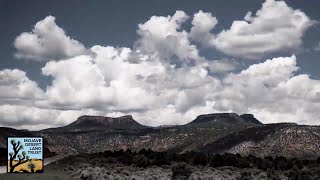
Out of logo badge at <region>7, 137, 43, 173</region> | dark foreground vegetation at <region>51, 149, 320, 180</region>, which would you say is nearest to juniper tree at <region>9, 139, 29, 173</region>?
logo badge at <region>7, 137, 43, 173</region>

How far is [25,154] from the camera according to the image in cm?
3544

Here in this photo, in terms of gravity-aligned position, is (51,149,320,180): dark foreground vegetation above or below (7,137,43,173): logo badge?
below

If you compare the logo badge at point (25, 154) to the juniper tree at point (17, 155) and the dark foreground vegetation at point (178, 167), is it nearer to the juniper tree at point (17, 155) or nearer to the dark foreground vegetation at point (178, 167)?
the juniper tree at point (17, 155)

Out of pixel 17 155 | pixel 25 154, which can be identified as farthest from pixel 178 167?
pixel 17 155

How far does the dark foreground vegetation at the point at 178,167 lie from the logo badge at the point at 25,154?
10.4 meters

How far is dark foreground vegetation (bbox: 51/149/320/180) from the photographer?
50.5 metres

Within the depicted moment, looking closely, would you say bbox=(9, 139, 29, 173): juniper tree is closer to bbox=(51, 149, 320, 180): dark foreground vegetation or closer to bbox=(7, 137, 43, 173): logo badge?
bbox=(7, 137, 43, 173): logo badge

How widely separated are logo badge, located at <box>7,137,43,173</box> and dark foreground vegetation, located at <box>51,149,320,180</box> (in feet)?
34.0

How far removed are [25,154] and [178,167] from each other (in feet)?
73.9

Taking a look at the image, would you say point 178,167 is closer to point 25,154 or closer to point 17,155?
point 25,154

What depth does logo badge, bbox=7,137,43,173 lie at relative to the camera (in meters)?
35.1

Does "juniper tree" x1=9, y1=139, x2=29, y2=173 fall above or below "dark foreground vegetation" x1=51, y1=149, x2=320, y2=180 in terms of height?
above

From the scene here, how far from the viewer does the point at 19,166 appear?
118ft

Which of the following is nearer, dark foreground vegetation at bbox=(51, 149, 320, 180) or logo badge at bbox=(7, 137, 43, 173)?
logo badge at bbox=(7, 137, 43, 173)
